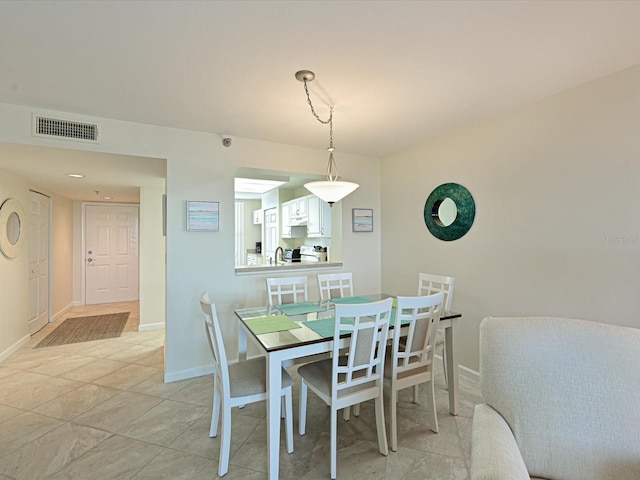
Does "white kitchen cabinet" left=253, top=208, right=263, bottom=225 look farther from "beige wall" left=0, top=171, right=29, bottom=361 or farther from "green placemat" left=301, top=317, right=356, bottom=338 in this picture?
"green placemat" left=301, top=317, right=356, bottom=338

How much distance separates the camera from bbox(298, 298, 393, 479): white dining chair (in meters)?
1.70

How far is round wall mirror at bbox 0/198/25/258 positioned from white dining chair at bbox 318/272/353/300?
139 inches

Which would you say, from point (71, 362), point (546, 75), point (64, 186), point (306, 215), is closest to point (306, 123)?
point (546, 75)

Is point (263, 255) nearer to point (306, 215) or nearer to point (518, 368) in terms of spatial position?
point (306, 215)

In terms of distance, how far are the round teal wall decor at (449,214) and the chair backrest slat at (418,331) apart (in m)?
1.27

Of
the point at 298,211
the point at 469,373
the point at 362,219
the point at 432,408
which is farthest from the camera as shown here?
the point at 298,211

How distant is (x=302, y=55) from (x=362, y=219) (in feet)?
7.97

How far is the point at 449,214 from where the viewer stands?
3209 mm

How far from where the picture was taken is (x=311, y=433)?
2.12 metres

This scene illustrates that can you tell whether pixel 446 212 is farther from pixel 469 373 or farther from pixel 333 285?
pixel 469 373

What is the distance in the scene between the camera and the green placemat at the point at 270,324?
1998 mm

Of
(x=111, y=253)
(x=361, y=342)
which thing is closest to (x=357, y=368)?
(x=361, y=342)

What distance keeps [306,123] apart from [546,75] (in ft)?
5.98

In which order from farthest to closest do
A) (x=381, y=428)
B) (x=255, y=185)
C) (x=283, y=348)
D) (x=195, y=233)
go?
(x=255, y=185)
(x=195, y=233)
(x=381, y=428)
(x=283, y=348)
